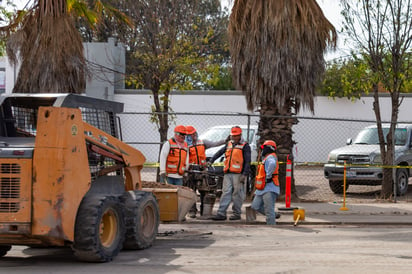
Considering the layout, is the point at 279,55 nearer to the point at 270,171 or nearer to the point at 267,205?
the point at 270,171

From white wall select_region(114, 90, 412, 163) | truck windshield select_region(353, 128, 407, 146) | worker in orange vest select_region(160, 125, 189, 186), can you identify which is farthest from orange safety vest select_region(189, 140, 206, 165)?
white wall select_region(114, 90, 412, 163)

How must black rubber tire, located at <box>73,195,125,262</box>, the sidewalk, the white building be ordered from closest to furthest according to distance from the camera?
1. black rubber tire, located at <box>73,195,125,262</box>
2. the sidewalk
3. the white building

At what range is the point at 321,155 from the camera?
3325cm

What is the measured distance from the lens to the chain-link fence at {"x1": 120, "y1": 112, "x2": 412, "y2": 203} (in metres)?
19.9

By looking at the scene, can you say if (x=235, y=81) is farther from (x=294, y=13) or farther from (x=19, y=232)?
(x=19, y=232)

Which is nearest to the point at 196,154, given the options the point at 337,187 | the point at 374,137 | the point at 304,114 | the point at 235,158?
the point at 235,158

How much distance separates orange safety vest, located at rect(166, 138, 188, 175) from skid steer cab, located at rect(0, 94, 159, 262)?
153 inches

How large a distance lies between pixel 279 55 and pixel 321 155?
16109 millimetres

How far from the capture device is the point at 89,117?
1067 cm

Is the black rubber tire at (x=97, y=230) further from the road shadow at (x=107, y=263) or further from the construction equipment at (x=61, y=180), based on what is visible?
the road shadow at (x=107, y=263)

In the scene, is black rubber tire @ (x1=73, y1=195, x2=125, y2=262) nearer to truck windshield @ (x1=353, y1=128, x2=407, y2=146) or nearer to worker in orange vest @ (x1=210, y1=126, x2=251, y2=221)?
worker in orange vest @ (x1=210, y1=126, x2=251, y2=221)

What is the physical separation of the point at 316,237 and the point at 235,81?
662 centimetres

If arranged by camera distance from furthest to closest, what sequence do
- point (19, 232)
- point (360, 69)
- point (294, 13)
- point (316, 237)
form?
point (360, 69)
point (294, 13)
point (316, 237)
point (19, 232)

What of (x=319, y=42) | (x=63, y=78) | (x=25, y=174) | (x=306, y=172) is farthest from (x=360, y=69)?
(x=25, y=174)
